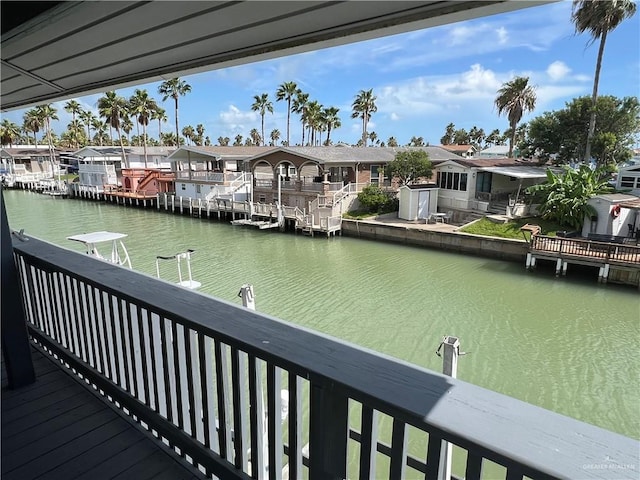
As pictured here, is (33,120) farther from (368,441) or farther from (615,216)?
(368,441)

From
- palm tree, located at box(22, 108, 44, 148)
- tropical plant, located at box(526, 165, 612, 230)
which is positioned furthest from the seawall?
palm tree, located at box(22, 108, 44, 148)

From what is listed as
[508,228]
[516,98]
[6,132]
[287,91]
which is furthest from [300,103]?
[6,132]

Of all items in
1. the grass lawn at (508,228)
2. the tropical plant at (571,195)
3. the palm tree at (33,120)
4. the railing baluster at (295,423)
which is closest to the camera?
the railing baluster at (295,423)

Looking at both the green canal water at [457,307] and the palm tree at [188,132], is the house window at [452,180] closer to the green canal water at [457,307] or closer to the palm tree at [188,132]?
the green canal water at [457,307]

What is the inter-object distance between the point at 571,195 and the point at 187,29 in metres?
19.3

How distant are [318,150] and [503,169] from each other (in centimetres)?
1110

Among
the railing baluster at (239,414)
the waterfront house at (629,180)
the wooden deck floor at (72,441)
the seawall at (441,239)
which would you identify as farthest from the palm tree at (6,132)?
the waterfront house at (629,180)

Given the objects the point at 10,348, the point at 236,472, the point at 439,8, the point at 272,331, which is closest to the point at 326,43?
the point at 439,8

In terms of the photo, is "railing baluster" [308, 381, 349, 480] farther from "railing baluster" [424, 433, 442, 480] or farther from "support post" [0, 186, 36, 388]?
"support post" [0, 186, 36, 388]

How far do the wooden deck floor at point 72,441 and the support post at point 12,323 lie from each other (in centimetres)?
10

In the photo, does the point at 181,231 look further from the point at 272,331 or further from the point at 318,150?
the point at 272,331

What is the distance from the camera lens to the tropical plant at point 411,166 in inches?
865

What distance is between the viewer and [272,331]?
1.36 meters

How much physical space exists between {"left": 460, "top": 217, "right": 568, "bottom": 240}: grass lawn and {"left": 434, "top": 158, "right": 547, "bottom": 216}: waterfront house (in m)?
2.03
